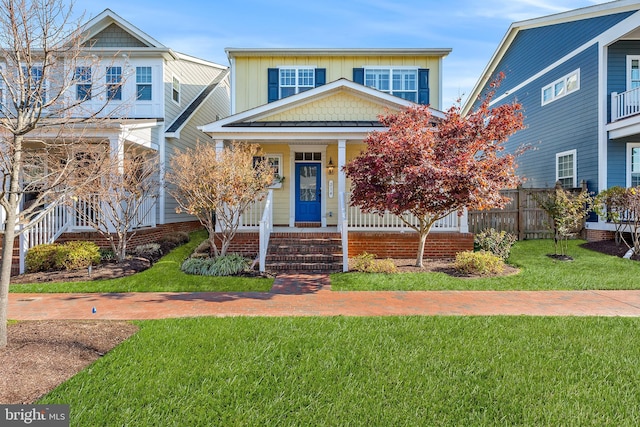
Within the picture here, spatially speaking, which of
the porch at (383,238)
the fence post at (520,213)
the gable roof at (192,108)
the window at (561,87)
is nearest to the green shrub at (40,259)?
the porch at (383,238)

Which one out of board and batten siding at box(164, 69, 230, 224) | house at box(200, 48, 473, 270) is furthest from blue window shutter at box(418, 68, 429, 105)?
board and batten siding at box(164, 69, 230, 224)

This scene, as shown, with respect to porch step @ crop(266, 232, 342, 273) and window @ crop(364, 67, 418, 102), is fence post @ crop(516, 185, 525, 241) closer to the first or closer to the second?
window @ crop(364, 67, 418, 102)

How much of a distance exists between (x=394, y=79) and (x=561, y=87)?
25.0ft

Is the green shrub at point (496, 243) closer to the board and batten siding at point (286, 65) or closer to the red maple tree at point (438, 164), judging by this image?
the red maple tree at point (438, 164)

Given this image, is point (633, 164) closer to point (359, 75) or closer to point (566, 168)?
point (566, 168)

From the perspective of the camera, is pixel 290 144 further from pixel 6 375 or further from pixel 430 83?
pixel 6 375

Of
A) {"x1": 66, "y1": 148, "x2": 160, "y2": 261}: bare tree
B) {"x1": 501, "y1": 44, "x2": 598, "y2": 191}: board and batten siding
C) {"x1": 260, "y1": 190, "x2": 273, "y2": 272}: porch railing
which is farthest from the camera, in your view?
{"x1": 501, "y1": 44, "x2": 598, "y2": 191}: board and batten siding

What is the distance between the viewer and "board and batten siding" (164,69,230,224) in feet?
47.2

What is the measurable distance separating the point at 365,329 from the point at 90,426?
3.28 m

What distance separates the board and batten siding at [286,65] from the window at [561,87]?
5646mm

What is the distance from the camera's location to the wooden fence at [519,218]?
12.7 meters

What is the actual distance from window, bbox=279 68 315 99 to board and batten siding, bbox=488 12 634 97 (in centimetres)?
1034

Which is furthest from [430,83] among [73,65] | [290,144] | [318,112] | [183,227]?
[73,65]

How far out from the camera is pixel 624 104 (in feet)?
41.5
